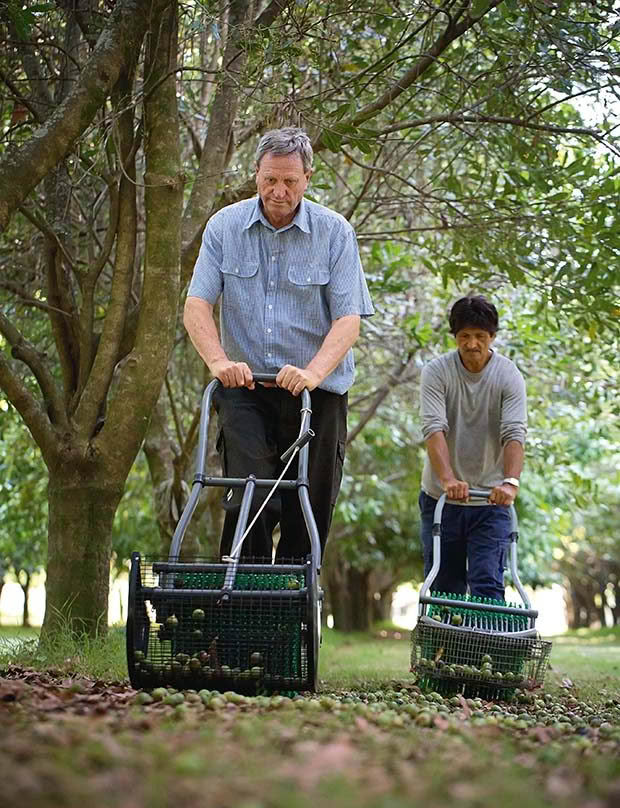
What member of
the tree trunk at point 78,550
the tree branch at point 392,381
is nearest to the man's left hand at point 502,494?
the tree trunk at point 78,550

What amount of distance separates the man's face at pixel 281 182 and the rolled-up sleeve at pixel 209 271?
29 centimetres

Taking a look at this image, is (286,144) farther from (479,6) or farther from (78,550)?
(78,550)

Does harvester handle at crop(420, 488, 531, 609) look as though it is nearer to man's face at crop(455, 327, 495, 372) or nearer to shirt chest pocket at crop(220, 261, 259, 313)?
man's face at crop(455, 327, 495, 372)

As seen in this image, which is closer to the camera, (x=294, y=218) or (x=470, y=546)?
(x=294, y=218)

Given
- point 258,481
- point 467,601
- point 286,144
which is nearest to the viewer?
point 258,481

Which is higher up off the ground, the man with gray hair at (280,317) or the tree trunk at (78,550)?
the man with gray hair at (280,317)

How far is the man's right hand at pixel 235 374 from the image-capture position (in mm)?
4363

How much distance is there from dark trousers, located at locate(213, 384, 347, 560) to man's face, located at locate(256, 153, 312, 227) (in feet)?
2.54

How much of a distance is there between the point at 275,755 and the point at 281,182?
9.35 feet

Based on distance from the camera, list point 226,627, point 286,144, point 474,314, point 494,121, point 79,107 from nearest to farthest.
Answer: point 226,627 < point 286,144 < point 79,107 < point 474,314 < point 494,121

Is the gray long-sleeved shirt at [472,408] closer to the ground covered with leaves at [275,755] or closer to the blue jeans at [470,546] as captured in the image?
the blue jeans at [470,546]

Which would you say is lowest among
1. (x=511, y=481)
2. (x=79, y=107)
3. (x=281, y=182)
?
(x=511, y=481)

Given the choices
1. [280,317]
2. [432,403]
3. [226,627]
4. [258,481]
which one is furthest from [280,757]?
[432,403]

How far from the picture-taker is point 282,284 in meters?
4.78
